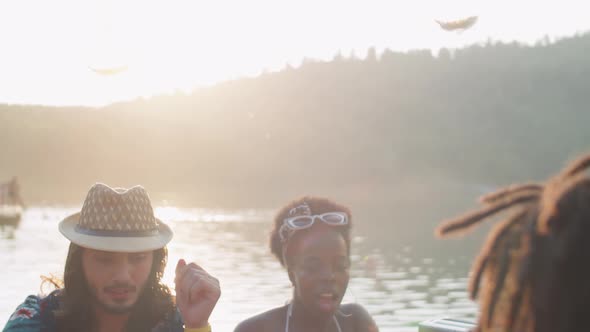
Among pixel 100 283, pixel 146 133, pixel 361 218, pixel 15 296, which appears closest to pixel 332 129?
pixel 146 133

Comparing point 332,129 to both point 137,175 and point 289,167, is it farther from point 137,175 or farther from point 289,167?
point 137,175

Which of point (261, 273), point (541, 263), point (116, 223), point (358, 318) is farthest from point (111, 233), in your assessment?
point (261, 273)

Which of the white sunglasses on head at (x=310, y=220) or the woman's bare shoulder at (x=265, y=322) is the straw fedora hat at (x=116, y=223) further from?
the woman's bare shoulder at (x=265, y=322)

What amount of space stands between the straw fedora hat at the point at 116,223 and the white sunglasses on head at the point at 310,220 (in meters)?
0.62

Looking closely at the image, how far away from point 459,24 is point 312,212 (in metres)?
1.02

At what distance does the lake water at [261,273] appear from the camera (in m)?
21.4

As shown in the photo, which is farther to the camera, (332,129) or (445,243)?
(332,129)

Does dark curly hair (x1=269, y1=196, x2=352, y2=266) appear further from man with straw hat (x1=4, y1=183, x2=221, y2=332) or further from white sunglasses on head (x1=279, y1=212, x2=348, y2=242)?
man with straw hat (x1=4, y1=183, x2=221, y2=332)

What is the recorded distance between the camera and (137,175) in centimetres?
9694

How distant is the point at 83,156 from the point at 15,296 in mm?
80103

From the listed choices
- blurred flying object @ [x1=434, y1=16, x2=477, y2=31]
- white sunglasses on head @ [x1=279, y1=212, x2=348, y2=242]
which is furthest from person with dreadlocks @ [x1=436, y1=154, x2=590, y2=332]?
white sunglasses on head @ [x1=279, y1=212, x2=348, y2=242]

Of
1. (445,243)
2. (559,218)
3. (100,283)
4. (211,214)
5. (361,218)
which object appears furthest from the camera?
→ (211,214)

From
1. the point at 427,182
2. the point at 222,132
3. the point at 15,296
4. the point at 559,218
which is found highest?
the point at 559,218

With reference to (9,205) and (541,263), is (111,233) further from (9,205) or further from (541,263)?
(9,205)
